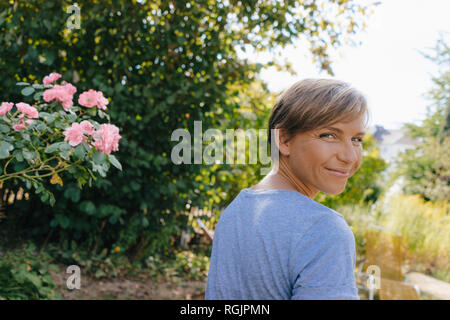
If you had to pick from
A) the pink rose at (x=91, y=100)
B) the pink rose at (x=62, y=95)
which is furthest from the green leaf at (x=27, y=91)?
the pink rose at (x=91, y=100)

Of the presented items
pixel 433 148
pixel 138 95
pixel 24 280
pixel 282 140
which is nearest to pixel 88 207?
pixel 24 280

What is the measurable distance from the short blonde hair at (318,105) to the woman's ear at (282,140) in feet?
0.05

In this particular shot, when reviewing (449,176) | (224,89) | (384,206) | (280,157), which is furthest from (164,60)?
(449,176)

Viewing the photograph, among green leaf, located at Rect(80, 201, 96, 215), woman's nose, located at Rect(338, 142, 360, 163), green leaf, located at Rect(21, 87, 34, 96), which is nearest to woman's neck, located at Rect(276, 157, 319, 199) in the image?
woman's nose, located at Rect(338, 142, 360, 163)

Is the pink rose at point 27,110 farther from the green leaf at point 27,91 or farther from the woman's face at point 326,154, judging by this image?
the woman's face at point 326,154

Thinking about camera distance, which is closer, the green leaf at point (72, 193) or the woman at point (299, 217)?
the woman at point (299, 217)

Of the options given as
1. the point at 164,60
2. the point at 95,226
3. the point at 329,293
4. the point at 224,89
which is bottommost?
the point at 95,226

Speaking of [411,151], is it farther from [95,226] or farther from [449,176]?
[95,226]

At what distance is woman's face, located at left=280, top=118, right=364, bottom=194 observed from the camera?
0.94 meters

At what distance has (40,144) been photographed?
87.6 inches

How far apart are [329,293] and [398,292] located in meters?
3.86

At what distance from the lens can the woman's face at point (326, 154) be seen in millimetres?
935

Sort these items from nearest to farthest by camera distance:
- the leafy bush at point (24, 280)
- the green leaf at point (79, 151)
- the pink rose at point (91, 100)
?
1. the green leaf at point (79, 151)
2. the pink rose at point (91, 100)
3. the leafy bush at point (24, 280)

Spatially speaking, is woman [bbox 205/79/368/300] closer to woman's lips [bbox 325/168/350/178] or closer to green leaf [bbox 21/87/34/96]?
woman's lips [bbox 325/168/350/178]
